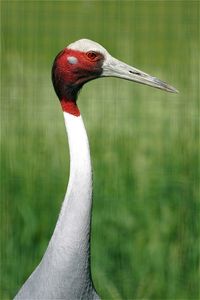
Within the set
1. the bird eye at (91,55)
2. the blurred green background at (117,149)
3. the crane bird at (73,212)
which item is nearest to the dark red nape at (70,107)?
the crane bird at (73,212)

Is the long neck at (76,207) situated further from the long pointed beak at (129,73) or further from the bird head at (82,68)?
the long pointed beak at (129,73)

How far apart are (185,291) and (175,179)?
561 mm

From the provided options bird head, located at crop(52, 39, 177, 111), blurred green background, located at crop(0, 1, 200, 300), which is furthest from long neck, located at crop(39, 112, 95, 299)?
blurred green background, located at crop(0, 1, 200, 300)

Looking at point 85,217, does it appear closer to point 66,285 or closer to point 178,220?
point 66,285

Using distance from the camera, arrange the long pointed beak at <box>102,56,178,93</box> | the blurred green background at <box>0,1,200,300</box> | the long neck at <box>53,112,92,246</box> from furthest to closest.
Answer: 1. the blurred green background at <box>0,1,200,300</box>
2. the long pointed beak at <box>102,56,178,93</box>
3. the long neck at <box>53,112,92,246</box>

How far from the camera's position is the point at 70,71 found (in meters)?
3.05

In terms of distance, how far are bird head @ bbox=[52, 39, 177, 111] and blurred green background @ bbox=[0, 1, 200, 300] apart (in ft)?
4.43

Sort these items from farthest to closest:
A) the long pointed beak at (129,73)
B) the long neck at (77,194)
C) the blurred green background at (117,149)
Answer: the blurred green background at (117,149) → the long pointed beak at (129,73) → the long neck at (77,194)

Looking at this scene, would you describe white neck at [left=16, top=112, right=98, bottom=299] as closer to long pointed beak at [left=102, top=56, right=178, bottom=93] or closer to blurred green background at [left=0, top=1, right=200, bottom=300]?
long pointed beak at [left=102, top=56, right=178, bottom=93]

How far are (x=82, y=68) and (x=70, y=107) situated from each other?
147 mm

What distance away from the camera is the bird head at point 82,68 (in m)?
3.05

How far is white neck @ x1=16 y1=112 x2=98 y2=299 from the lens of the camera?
296cm

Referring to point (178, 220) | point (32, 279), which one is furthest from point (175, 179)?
point (32, 279)

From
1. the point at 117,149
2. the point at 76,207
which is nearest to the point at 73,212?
the point at 76,207
